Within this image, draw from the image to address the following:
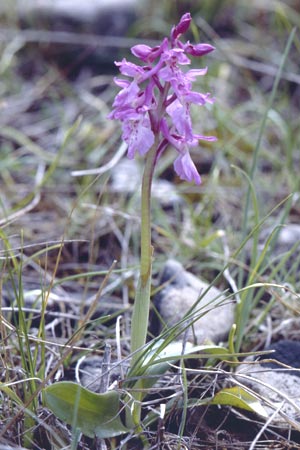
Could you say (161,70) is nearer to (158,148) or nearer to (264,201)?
(158,148)

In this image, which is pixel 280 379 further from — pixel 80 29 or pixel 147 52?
pixel 80 29

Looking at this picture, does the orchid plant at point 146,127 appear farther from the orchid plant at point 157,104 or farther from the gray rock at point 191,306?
the gray rock at point 191,306

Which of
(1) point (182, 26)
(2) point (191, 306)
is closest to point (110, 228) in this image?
(2) point (191, 306)

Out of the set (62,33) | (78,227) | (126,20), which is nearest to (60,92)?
(62,33)

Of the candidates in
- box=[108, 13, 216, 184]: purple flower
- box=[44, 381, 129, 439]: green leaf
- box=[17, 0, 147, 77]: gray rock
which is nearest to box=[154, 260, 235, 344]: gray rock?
box=[44, 381, 129, 439]: green leaf

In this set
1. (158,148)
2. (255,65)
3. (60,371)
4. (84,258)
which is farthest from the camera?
(255,65)

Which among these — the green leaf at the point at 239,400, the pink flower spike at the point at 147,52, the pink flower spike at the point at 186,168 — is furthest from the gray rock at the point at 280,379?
the pink flower spike at the point at 147,52

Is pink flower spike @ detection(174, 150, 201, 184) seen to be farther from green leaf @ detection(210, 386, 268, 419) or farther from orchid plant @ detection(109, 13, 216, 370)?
green leaf @ detection(210, 386, 268, 419)
